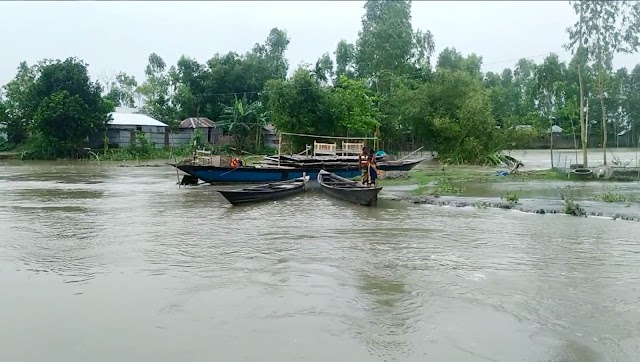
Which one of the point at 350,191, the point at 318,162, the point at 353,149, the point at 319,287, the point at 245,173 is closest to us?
the point at 319,287

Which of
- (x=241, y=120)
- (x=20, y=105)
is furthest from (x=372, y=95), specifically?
(x=20, y=105)

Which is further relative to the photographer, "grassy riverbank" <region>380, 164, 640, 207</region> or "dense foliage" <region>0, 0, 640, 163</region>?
"dense foliage" <region>0, 0, 640, 163</region>

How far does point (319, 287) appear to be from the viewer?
794 centimetres

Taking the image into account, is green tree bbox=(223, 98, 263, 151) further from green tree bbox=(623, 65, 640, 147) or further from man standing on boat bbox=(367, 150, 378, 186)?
green tree bbox=(623, 65, 640, 147)

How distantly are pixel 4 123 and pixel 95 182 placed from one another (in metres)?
21.7

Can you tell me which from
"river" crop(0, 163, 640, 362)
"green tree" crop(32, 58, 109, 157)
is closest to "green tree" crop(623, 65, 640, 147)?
"river" crop(0, 163, 640, 362)

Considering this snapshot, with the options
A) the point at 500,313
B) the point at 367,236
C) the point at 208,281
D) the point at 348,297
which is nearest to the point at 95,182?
the point at 367,236

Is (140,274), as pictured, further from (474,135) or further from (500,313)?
(474,135)

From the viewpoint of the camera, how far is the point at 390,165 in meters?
25.5

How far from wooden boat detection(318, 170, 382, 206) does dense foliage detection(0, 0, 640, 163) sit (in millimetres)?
11231

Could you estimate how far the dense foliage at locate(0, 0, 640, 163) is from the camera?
1135 inches

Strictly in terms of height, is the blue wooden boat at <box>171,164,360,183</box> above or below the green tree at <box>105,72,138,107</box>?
below

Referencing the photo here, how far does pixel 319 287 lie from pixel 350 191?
8.45 metres

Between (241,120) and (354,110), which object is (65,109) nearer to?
(241,120)
